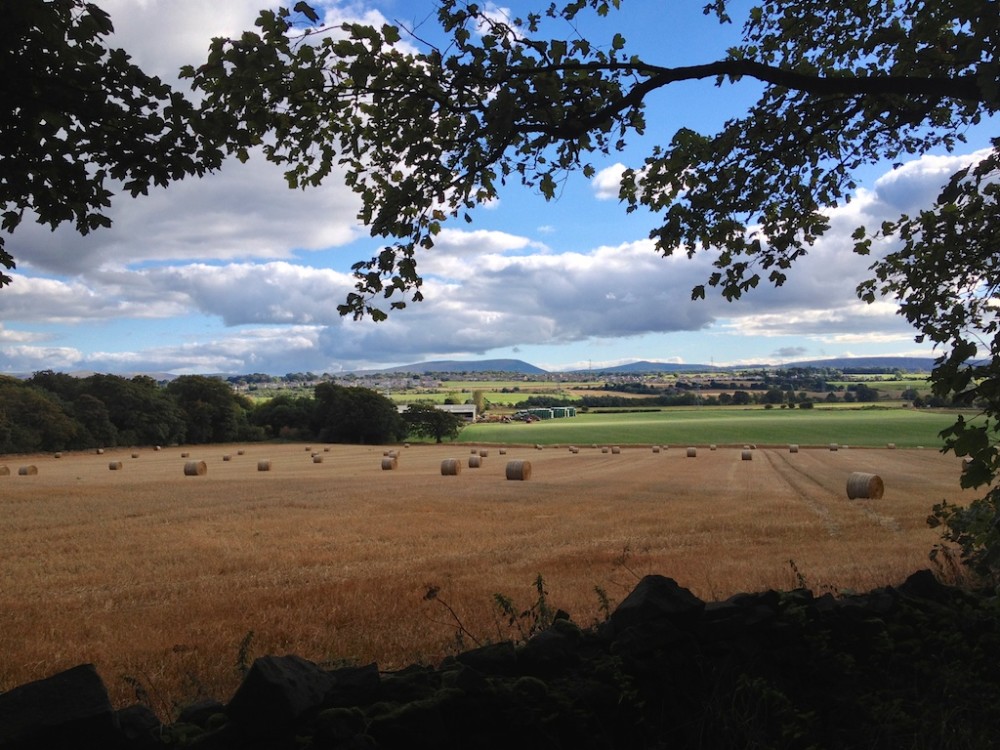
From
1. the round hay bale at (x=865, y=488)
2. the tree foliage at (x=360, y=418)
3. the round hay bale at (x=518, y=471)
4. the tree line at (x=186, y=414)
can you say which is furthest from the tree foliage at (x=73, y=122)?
the tree foliage at (x=360, y=418)

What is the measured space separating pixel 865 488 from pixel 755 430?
58222 mm

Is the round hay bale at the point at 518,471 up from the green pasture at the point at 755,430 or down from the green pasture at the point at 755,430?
up

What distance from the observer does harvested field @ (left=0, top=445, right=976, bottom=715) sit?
7531mm

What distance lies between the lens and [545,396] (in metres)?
153

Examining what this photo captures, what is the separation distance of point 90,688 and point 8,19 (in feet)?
13.1

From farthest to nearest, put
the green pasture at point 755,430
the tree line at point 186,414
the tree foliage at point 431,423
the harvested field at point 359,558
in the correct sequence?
the tree foliage at point 431,423
the tree line at point 186,414
the green pasture at point 755,430
the harvested field at point 359,558

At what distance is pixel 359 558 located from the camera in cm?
1359

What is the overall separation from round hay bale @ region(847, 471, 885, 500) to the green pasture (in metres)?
41.5

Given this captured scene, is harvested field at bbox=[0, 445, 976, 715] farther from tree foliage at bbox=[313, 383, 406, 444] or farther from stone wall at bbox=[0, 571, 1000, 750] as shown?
tree foliage at bbox=[313, 383, 406, 444]

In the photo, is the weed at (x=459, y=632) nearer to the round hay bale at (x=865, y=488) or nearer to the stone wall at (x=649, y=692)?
the stone wall at (x=649, y=692)

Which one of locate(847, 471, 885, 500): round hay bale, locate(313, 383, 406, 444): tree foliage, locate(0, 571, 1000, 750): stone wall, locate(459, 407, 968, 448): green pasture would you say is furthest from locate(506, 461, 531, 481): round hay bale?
locate(313, 383, 406, 444): tree foliage

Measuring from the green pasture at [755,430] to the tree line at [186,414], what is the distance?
11846 mm

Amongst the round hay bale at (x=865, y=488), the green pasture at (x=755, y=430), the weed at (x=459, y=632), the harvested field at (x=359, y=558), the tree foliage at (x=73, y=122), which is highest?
the tree foliage at (x=73, y=122)

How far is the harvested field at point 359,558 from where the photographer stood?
7.53m
